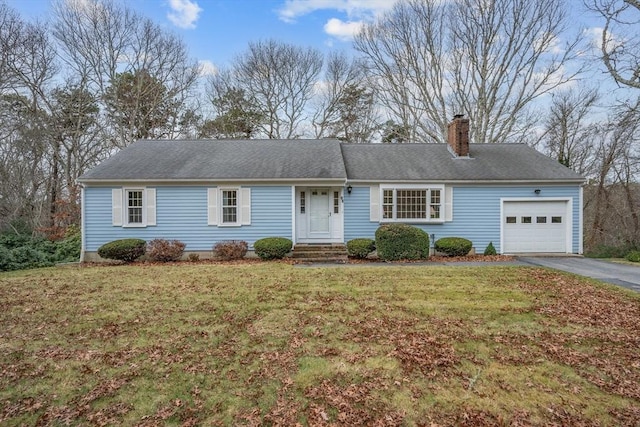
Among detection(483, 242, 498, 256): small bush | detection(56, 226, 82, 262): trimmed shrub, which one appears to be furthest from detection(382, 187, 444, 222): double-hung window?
detection(56, 226, 82, 262): trimmed shrub

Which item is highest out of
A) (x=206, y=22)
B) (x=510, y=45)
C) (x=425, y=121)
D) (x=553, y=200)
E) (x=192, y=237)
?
(x=510, y=45)

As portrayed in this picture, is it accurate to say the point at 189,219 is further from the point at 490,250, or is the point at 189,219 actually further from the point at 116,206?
the point at 490,250

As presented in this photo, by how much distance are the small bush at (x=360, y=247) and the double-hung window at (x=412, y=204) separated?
1453mm

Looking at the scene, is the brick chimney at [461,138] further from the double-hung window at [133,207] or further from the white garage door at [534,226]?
the double-hung window at [133,207]

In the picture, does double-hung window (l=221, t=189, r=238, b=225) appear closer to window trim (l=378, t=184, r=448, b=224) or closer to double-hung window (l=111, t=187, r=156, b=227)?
double-hung window (l=111, t=187, r=156, b=227)

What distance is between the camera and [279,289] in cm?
703

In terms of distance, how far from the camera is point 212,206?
477 inches

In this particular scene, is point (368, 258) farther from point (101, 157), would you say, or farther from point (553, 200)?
point (101, 157)

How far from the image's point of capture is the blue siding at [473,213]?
40.8 feet

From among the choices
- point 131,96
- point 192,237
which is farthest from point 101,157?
point 192,237

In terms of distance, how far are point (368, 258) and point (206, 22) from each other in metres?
12.2

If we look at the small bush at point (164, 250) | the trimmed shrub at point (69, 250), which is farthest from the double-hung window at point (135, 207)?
the trimmed shrub at point (69, 250)

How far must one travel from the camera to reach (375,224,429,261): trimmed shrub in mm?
10969

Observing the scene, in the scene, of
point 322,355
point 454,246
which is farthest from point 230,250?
point 322,355
